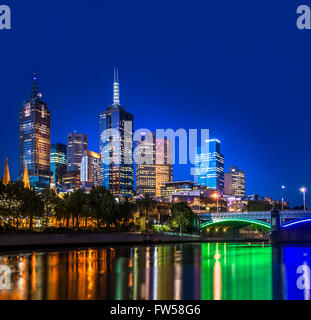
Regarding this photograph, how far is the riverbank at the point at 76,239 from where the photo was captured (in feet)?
211

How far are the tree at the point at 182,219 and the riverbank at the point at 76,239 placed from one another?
61.9 feet

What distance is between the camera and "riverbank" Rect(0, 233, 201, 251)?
6426cm

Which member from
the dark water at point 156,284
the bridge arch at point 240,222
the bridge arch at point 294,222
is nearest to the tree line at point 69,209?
the bridge arch at point 240,222

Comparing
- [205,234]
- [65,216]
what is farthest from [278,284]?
[205,234]

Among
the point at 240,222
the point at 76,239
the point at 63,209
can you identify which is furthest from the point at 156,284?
the point at 240,222

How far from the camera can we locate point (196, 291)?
24.5 m

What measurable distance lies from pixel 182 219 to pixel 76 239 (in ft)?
193

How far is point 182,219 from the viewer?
5295 inches

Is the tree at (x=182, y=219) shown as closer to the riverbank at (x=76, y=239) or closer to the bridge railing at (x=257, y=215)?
the bridge railing at (x=257, y=215)
